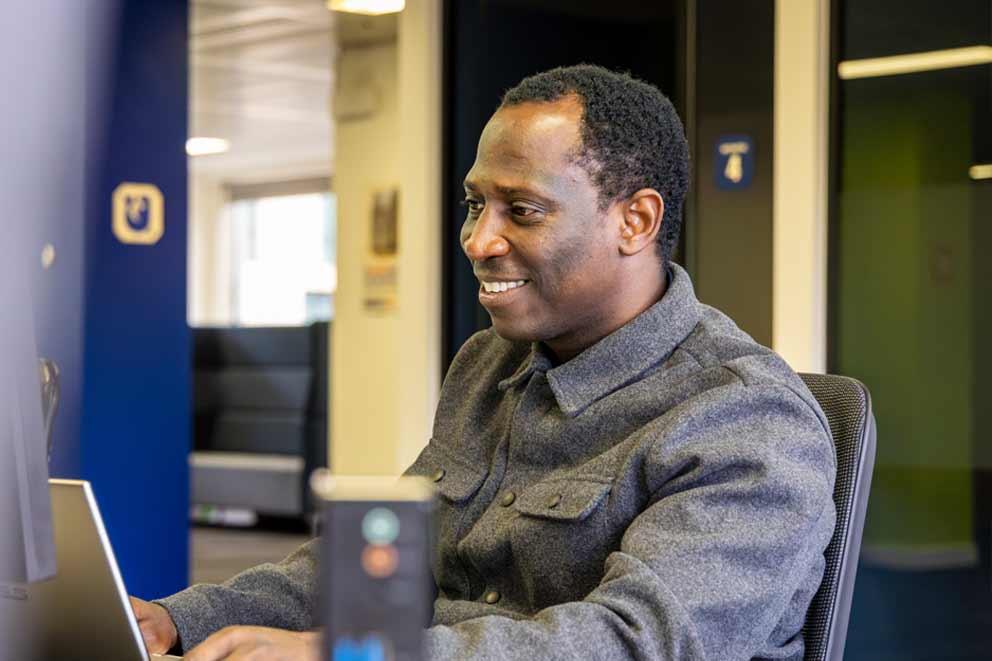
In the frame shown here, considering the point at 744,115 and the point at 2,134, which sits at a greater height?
the point at 744,115

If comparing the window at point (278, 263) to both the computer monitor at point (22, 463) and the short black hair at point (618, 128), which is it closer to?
the short black hair at point (618, 128)

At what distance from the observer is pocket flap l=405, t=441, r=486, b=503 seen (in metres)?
1.62

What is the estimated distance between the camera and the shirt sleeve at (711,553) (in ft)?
3.78

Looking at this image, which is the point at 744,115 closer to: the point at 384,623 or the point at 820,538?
the point at 820,538

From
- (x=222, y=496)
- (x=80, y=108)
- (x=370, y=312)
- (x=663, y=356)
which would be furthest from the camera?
(x=222, y=496)

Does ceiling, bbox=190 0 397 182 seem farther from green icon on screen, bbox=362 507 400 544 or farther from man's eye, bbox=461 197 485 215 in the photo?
green icon on screen, bbox=362 507 400 544

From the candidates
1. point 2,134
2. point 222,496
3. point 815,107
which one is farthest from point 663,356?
point 222,496

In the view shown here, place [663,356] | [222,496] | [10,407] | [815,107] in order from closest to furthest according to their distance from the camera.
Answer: [10,407]
[663,356]
[815,107]
[222,496]

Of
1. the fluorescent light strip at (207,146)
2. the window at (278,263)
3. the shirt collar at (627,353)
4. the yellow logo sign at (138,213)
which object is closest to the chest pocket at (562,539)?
the shirt collar at (627,353)

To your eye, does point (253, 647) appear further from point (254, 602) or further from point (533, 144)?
point (533, 144)

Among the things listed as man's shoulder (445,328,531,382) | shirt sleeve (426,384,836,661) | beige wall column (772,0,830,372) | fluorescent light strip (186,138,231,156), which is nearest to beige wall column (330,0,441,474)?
beige wall column (772,0,830,372)

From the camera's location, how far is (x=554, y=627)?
1151 millimetres

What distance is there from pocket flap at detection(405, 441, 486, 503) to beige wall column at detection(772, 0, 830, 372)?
2370 mm

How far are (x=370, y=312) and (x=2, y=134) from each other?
5.47m
